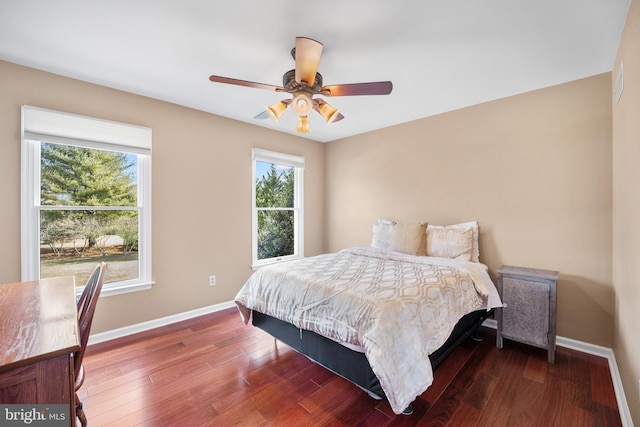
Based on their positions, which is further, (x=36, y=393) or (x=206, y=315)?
(x=206, y=315)

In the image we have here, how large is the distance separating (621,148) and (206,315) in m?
4.05

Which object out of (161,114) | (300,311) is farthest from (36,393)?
(161,114)

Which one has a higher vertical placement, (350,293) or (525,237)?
(525,237)

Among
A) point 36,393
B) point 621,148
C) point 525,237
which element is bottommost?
point 36,393

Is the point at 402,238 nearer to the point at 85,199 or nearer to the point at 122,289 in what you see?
the point at 122,289

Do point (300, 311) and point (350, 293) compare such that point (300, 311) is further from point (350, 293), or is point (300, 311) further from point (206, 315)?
point (206, 315)

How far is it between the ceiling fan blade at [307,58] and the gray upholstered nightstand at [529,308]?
2.38m

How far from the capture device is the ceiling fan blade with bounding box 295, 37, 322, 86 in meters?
1.58

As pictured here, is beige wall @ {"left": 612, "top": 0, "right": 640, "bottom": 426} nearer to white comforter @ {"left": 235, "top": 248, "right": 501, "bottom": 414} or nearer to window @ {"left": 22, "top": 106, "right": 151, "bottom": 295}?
white comforter @ {"left": 235, "top": 248, "right": 501, "bottom": 414}

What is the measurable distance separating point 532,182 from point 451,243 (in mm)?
949

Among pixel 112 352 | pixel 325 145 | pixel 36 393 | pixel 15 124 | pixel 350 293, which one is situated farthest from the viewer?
pixel 325 145

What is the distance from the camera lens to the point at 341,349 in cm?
181

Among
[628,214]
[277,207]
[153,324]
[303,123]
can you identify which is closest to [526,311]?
[628,214]

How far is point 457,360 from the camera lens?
229 centimetres
